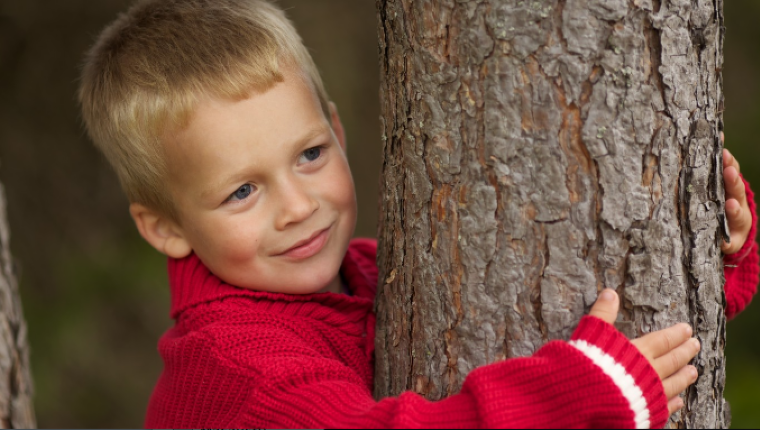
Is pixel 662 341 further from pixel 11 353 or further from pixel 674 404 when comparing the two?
pixel 11 353

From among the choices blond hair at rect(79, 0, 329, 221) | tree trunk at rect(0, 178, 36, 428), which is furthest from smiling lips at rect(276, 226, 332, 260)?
tree trunk at rect(0, 178, 36, 428)

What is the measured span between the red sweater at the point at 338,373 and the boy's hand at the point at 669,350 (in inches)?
1.6

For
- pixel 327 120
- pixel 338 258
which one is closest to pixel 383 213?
pixel 338 258

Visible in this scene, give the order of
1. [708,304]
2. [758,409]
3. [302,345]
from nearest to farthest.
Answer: [708,304], [302,345], [758,409]

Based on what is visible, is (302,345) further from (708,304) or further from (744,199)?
(744,199)

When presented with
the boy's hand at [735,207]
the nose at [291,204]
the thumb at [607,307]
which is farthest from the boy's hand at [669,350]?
the nose at [291,204]

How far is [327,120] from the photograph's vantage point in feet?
6.40

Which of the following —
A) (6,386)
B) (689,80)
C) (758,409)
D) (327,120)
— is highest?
(689,80)

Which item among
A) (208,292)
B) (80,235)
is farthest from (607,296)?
(80,235)

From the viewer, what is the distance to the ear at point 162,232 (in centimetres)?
192

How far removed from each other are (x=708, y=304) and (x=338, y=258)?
908 mm

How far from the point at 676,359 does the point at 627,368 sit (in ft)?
0.53

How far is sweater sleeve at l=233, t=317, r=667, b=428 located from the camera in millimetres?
1270

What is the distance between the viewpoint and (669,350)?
4.59ft
